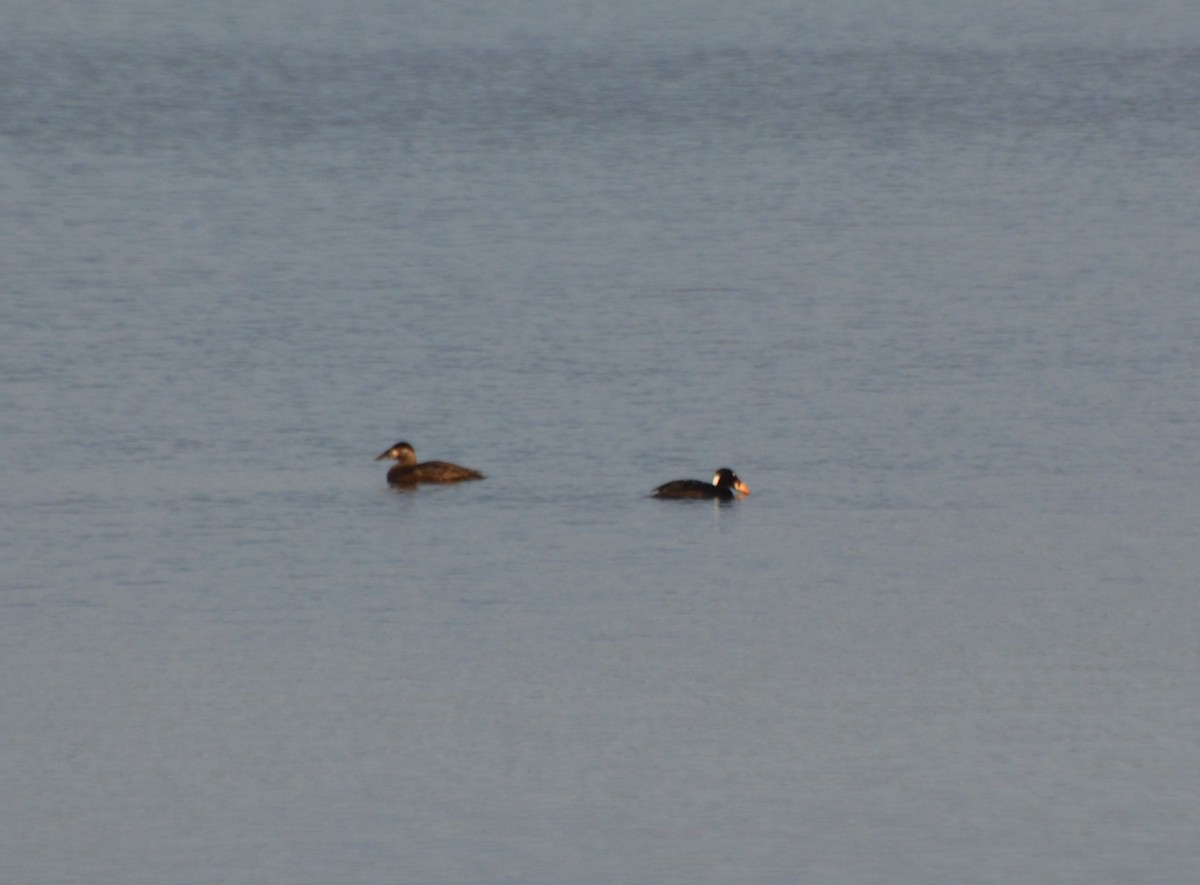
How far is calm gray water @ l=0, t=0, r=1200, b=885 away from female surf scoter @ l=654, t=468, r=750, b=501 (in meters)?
0.18

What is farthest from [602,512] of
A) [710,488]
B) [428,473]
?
[428,473]

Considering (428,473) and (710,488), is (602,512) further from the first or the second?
(428,473)

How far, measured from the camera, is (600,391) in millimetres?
25688

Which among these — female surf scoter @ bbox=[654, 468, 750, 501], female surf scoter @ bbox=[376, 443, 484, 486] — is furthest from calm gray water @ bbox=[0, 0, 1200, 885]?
female surf scoter @ bbox=[376, 443, 484, 486]

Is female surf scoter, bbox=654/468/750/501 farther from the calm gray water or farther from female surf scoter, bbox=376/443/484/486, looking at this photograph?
female surf scoter, bbox=376/443/484/486

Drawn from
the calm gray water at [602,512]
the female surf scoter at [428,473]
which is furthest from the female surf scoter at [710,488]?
the female surf scoter at [428,473]

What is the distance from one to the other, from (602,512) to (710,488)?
856mm

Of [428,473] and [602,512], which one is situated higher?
[428,473]

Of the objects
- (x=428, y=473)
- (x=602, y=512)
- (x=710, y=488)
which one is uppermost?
(x=428, y=473)

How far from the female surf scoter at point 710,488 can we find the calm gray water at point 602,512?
18cm

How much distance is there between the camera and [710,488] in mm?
21203

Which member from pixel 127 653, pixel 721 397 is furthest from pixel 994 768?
pixel 721 397

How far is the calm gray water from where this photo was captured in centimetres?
1402

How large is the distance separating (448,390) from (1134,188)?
55.3ft
